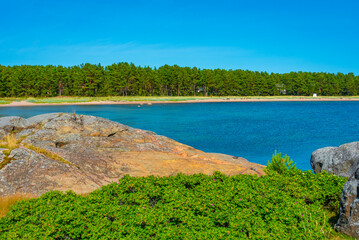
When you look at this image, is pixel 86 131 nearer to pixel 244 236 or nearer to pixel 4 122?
pixel 4 122

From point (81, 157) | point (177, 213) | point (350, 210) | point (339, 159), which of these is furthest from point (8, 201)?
point (339, 159)

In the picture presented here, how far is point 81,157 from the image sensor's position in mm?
11656

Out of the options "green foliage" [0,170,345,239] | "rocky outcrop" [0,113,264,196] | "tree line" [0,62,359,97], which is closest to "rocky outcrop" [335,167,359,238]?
"green foliage" [0,170,345,239]

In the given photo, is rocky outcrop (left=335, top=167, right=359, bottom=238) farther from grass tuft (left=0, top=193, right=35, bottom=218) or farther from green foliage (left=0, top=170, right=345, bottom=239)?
grass tuft (left=0, top=193, right=35, bottom=218)

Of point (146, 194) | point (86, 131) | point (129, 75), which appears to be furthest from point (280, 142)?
point (129, 75)

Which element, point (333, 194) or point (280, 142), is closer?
point (333, 194)

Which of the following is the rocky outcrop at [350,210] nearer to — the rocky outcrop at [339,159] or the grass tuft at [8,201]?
the rocky outcrop at [339,159]

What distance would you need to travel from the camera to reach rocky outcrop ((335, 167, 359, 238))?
21.5ft

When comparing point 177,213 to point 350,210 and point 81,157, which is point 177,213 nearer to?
point 350,210

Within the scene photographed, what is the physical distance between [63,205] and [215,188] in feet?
13.9

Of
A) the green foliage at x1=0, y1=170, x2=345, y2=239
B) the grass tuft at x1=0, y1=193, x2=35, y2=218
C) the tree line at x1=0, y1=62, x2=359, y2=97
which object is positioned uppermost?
the tree line at x1=0, y1=62, x2=359, y2=97

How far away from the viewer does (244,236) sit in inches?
230

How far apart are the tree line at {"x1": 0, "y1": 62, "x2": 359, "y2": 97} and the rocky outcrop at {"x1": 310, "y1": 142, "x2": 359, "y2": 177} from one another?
372 feet

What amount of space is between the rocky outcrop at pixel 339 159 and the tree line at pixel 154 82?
113276 millimetres
